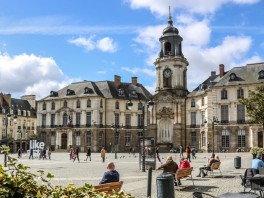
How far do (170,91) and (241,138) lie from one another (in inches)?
597

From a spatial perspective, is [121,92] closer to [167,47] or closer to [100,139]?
[100,139]

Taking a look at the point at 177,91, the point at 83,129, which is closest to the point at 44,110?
the point at 83,129

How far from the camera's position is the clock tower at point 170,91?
6606cm

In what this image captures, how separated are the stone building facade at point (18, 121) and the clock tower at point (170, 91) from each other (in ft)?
103

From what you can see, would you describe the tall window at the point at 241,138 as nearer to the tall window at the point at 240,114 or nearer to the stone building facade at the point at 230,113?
the stone building facade at the point at 230,113

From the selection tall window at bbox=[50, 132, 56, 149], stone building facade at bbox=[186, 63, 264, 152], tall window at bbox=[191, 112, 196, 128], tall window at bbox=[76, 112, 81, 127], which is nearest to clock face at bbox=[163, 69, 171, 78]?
stone building facade at bbox=[186, 63, 264, 152]

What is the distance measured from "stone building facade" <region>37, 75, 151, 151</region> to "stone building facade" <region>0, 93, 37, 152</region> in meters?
9.04

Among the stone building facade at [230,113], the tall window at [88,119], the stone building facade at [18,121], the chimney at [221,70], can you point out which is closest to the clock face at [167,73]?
the stone building facade at [230,113]

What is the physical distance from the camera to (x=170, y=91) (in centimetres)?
6688

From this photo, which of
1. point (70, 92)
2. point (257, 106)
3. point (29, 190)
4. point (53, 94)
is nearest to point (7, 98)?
point (53, 94)

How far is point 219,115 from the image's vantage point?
197 ft

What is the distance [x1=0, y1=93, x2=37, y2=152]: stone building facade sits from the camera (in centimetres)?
8112

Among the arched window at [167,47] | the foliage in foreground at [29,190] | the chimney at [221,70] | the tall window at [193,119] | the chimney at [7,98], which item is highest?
the arched window at [167,47]

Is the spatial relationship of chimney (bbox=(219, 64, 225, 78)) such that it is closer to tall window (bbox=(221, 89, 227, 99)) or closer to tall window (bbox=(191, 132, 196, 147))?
tall window (bbox=(221, 89, 227, 99))
